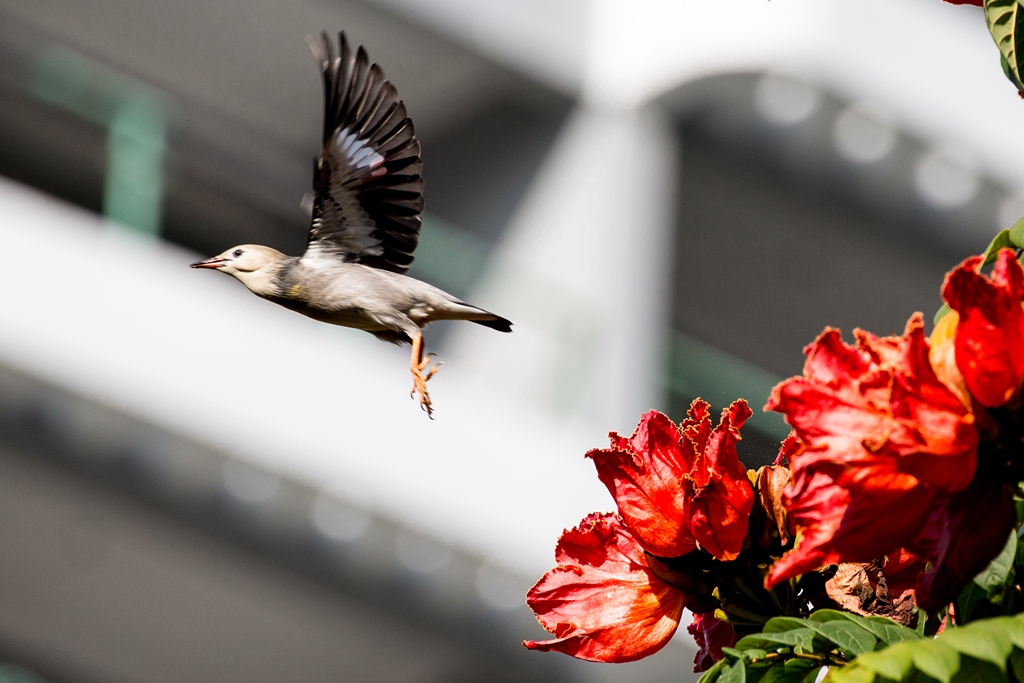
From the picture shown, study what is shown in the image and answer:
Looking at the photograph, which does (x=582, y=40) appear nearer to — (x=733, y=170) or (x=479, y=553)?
(x=733, y=170)

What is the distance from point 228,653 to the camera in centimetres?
624

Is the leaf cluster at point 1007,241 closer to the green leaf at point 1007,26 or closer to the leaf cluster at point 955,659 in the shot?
the green leaf at point 1007,26

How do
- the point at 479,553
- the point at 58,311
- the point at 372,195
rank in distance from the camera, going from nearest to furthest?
the point at 372,195
the point at 58,311
the point at 479,553

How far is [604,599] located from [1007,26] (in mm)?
265

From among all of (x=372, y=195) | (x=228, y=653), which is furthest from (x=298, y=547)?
(x=372, y=195)

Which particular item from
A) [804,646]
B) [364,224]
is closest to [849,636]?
[804,646]

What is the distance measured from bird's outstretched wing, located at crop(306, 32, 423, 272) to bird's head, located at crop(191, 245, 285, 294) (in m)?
0.06

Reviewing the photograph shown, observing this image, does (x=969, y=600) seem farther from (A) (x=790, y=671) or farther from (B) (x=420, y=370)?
(B) (x=420, y=370)

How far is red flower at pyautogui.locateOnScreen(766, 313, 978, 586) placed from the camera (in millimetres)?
419

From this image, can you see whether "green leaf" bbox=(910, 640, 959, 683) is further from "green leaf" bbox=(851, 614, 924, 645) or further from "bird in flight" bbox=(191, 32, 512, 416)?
"bird in flight" bbox=(191, 32, 512, 416)

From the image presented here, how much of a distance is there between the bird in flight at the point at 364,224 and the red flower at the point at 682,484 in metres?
0.13

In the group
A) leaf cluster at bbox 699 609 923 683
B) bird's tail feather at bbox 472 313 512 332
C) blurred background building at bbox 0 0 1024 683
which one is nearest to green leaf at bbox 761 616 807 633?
leaf cluster at bbox 699 609 923 683

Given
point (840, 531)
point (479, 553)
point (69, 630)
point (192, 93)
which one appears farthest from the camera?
point (192, 93)

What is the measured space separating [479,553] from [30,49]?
3.10m
